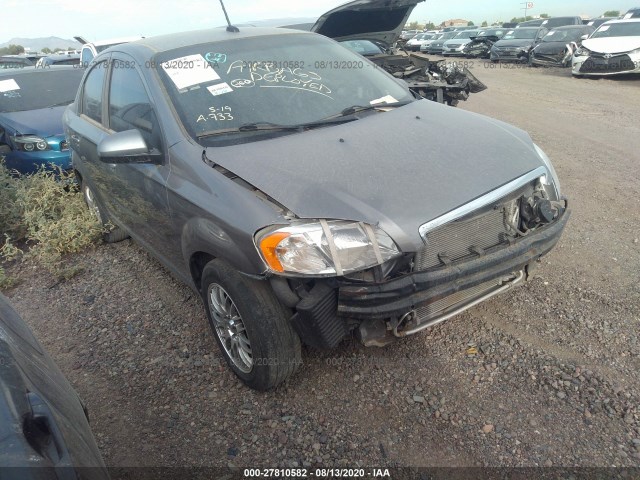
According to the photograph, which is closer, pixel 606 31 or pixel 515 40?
pixel 606 31

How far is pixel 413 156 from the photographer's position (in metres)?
2.55

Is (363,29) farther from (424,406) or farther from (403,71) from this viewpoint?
(424,406)

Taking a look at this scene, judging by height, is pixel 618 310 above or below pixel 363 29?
below

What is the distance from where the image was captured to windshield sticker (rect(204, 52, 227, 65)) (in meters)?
3.14

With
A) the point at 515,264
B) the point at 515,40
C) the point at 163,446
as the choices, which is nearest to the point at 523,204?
the point at 515,264

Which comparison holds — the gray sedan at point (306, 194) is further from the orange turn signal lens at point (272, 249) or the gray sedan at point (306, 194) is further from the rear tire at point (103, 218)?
the rear tire at point (103, 218)

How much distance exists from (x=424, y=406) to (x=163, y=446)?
53.0 inches

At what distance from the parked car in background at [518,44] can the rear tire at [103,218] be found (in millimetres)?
17448

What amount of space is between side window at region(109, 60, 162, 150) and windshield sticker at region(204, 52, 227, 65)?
1.52 ft

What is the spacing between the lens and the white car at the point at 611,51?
1202 centimetres

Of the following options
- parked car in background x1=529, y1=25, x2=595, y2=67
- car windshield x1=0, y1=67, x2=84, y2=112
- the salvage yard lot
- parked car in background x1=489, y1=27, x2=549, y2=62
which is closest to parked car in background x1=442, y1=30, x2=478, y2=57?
parked car in background x1=489, y1=27, x2=549, y2=62

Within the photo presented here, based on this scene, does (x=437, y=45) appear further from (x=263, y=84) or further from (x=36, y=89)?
(x=263, y=84)

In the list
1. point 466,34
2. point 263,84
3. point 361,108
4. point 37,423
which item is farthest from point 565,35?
point 37,423

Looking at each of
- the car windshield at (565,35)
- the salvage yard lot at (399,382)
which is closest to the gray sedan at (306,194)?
the salvage yard lot at (399,382)
